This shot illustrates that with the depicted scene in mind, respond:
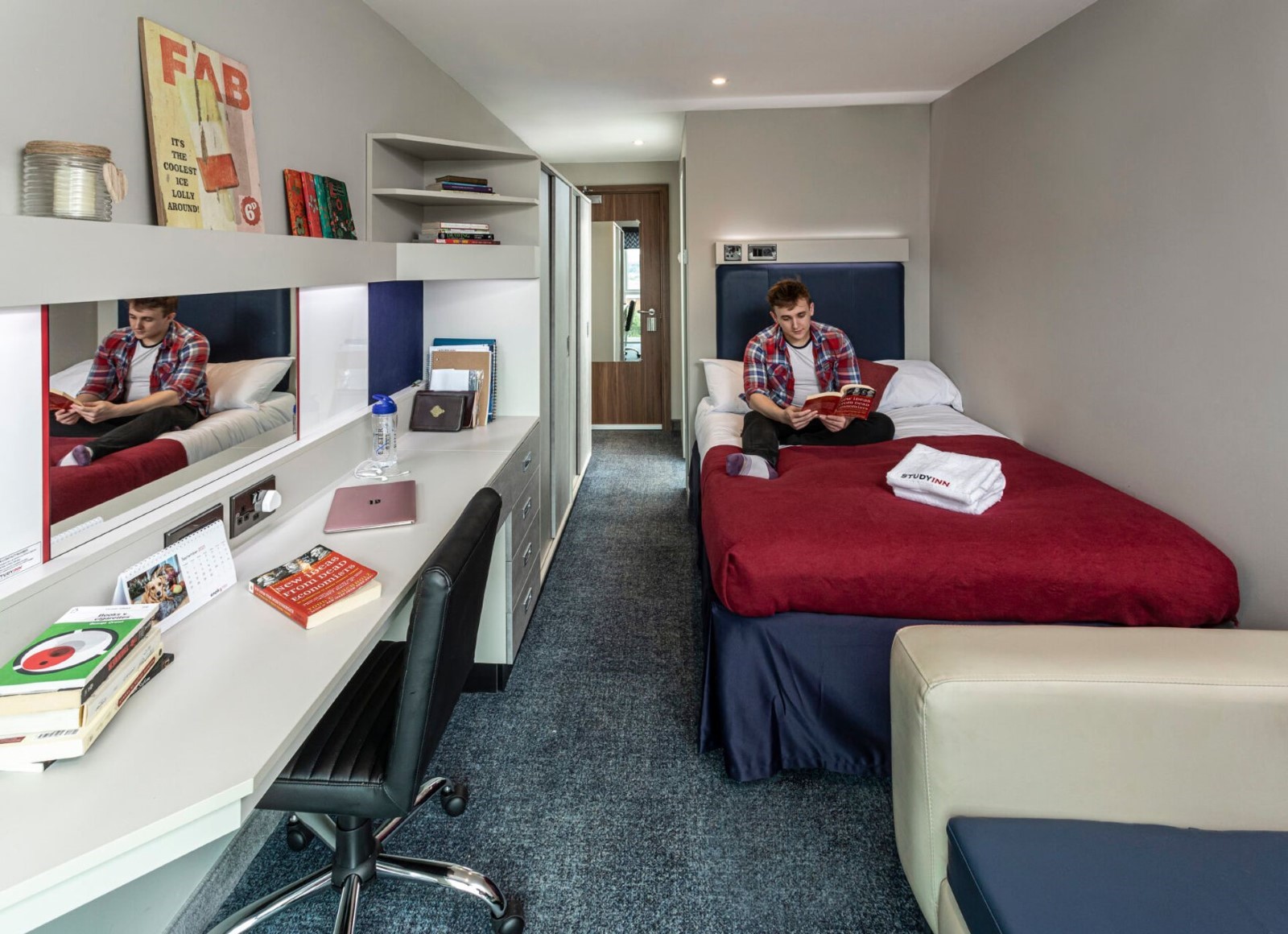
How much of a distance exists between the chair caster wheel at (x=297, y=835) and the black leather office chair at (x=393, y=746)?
0.09m

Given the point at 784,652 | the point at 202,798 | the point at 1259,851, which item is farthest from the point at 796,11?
the point at 202,798

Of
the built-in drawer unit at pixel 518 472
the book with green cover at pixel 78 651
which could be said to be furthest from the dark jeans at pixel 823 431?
the book with green cover at pixel 78 651

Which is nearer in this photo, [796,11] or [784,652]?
[784,652]

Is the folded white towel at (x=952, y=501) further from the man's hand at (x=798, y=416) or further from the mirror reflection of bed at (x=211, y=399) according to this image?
the mirror reflection of bed at (x=211, y=399)

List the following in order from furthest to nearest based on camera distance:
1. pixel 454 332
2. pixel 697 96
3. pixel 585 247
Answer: pixel 585 247
pixel 697 96
pixel 454 332

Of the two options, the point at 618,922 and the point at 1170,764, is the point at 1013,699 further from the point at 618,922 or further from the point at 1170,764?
the point at 618,922

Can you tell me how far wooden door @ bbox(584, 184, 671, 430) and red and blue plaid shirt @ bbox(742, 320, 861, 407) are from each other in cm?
348

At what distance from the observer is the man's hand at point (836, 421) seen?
360cm

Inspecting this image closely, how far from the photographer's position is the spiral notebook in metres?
1.48

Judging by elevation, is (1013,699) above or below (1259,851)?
above

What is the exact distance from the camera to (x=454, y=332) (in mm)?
3520

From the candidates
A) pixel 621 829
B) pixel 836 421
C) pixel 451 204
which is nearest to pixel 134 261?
pixel 621 829

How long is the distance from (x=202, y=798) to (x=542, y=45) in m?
3.31

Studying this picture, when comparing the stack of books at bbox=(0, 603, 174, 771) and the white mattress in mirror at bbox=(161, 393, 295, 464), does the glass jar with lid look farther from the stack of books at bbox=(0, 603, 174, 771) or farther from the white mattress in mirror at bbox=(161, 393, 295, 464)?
the stack of books at bbox=(0, 603, 174, 771)
